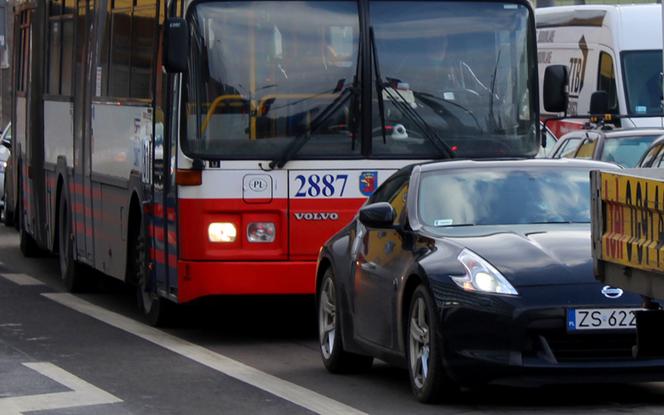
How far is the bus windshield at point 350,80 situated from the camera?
14.1 metres

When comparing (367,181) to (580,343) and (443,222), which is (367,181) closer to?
(443,222)

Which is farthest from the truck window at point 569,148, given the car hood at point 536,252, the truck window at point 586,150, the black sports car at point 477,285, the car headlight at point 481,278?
the car headlight at point 481,278

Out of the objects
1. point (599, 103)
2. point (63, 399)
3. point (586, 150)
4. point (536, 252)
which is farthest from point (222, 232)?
point (599, 103)

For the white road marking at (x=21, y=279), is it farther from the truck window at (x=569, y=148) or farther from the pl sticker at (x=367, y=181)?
the pl sticker at (x=367, y=181)

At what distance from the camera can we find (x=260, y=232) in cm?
1407

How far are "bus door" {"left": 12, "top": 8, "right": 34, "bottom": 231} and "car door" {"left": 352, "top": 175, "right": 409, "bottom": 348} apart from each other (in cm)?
1066

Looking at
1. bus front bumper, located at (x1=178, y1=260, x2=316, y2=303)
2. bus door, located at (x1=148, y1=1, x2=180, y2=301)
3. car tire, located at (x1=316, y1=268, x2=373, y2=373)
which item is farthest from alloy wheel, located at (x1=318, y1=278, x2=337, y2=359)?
bus door, located at (x1=148, y1=1, x2=180, y2=301)

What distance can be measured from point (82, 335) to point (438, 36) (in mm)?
3581

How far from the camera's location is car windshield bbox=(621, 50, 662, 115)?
28906 millimetres

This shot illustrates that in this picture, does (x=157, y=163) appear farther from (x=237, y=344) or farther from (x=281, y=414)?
(x=281, y=414)

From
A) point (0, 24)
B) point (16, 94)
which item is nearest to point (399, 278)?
point (16, 94)

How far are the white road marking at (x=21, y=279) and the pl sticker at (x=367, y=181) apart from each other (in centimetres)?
657

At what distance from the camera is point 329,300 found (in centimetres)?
1255

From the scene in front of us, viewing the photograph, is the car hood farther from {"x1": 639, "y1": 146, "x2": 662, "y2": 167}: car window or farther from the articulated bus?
{"x1": 639, "y1": 146, "x2": 662, "y2": 167}: car window
